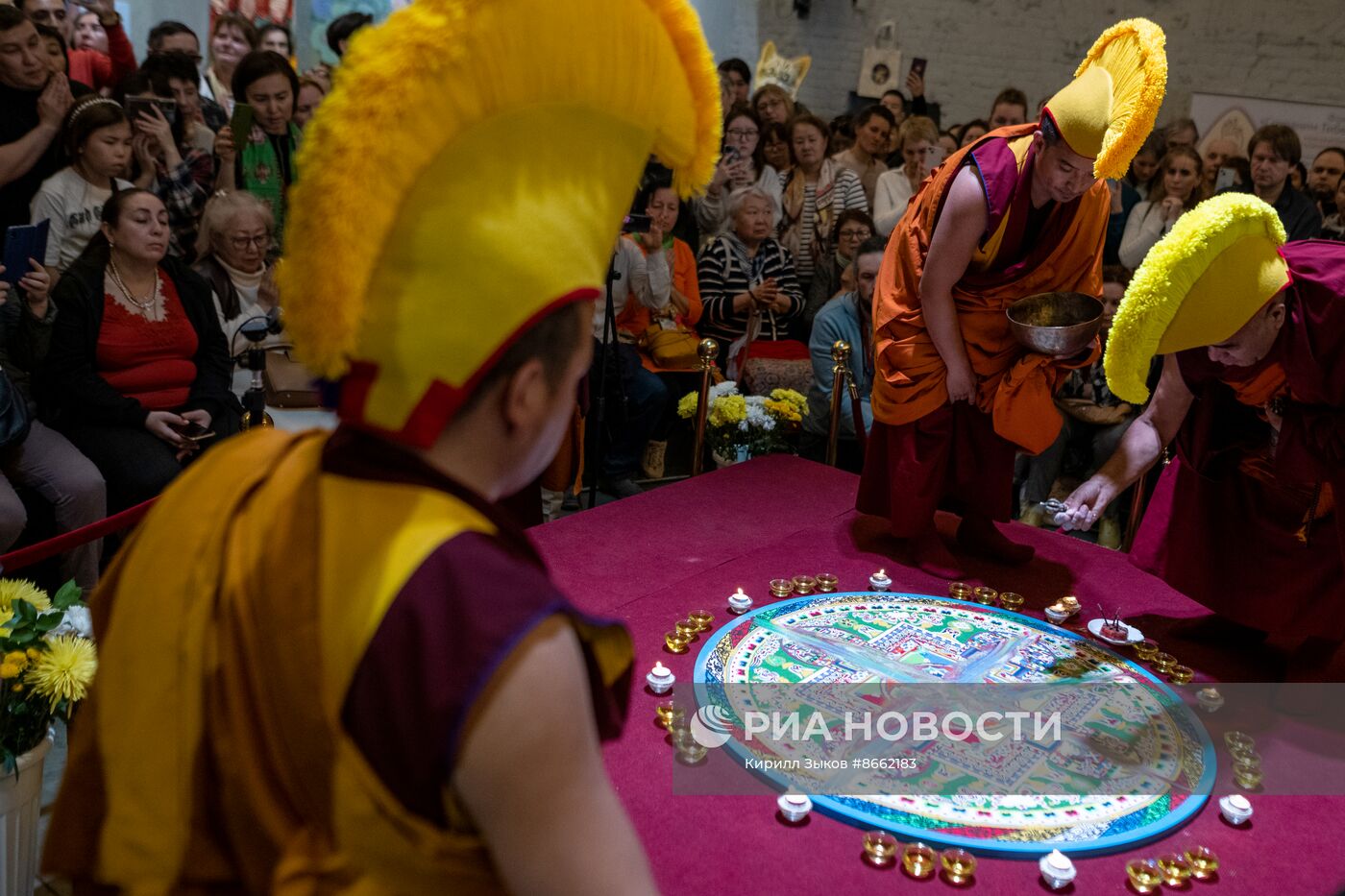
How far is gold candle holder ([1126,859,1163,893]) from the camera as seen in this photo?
1767 millimetres

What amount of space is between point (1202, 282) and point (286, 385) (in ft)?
9.65

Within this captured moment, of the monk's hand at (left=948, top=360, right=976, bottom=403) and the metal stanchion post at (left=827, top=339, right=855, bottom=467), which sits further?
the metal stanchion post at (left=827, top=339, right=855, bottom=467)

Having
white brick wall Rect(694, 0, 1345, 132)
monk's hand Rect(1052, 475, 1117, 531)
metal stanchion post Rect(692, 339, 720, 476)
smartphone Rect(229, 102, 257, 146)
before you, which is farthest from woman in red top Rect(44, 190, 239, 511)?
white brick wall Rect(694, 0, 1345, 132)

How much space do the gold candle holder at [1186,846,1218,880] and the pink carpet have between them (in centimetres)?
2

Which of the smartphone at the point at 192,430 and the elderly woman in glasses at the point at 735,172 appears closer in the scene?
the smartphone at the point at 192,430

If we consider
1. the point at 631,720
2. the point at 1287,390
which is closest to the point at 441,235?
the point at 631,720

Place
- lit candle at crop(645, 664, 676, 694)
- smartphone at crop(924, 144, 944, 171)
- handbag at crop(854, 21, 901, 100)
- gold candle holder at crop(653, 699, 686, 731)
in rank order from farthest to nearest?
1. handbag at crop(854, 21, 901, 100)
2. smartphone at crop(924, 144, 944, 171)
3. lit candle at crop(645, 664, 676, 694)
4. gold candle holder at crop(653, 699, 686, 731)

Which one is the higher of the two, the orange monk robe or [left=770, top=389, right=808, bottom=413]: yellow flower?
the orange monk robe

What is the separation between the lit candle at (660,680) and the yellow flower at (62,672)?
3.53 ft

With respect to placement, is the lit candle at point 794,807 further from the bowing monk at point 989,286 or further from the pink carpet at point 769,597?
the bowing monk at point 989,286

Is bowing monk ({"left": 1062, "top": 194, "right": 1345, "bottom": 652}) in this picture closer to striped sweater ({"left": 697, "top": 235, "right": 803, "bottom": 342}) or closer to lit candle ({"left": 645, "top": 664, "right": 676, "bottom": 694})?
lit candle ({"left": 645, "top": 664, "right": 676, "bottom": 694})

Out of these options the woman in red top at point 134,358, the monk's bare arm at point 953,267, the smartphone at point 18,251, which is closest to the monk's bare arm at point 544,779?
the monk's bare arm at point 953,267

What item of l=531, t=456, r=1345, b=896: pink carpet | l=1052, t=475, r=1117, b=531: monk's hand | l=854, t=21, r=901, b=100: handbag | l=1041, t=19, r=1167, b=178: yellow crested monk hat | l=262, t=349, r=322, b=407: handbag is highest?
l=854, t=21, r=901, b=100: handbag

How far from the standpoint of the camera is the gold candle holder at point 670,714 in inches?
85.3
